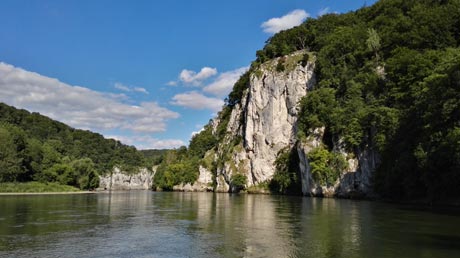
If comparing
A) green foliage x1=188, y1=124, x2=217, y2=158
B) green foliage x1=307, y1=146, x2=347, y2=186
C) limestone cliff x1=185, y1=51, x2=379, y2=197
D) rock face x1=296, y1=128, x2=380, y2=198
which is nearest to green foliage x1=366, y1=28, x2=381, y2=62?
limestone cliff x1=185, y1=51, x2=379, y2=197

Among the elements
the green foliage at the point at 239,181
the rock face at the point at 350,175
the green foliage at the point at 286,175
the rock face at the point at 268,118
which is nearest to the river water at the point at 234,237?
the rock face at the point at 350,175

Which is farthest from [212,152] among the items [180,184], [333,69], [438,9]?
[438,9]

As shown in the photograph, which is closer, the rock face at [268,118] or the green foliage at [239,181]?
the rock face at [268,118]

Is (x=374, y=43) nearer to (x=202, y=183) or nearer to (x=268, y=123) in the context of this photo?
(x=268, y=123)

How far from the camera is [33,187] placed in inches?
3812

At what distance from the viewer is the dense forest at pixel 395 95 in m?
42.6

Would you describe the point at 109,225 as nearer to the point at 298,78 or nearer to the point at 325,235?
the point at 325,235

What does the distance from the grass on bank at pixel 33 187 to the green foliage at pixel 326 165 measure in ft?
214

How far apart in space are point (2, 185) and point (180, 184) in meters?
63.7

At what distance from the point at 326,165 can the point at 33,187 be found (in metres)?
69.2

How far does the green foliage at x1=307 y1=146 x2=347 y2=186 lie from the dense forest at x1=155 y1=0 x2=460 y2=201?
8.5 inches

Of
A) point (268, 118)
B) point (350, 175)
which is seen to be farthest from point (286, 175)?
point (350, 175)

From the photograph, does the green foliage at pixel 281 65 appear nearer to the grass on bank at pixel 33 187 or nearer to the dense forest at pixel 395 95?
the dense forest at pixel 395 95

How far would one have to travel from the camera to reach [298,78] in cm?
10006
